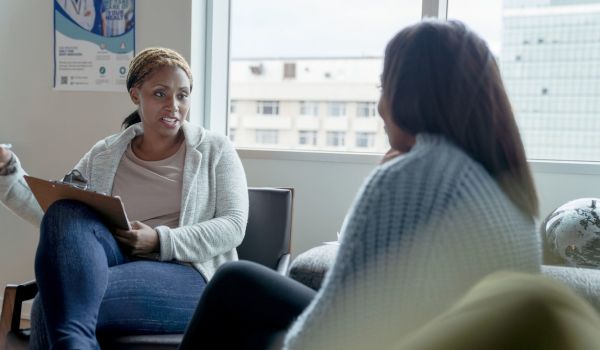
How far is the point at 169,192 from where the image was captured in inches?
72.0

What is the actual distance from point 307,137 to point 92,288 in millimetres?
1294

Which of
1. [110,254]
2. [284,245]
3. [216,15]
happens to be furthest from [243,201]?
[216,15]

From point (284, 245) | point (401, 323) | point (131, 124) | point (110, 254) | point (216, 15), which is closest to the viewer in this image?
point (401, 323)

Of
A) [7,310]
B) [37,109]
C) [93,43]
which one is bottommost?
[7,310]

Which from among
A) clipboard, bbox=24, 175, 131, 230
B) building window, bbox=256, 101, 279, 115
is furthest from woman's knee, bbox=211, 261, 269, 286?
building window, bbox=256, 101, 279, 115

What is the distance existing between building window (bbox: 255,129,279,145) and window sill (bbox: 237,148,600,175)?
0.32 ft

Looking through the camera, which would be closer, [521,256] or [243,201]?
[521,256]

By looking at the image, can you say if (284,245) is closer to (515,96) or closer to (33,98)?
(515,96)

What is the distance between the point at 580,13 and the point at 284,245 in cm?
131

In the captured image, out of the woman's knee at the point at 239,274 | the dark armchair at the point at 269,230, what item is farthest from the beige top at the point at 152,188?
the woman's knee at the point at 239,274

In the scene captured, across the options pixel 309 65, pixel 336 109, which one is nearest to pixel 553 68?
pixel 336 109

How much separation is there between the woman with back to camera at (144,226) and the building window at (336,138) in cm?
63

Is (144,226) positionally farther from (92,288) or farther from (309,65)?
A: (309,65)

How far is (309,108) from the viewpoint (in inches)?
96.4
